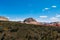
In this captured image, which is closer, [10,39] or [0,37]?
[10,39]

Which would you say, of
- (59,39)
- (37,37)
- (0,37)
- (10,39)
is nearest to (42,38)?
(37,37)

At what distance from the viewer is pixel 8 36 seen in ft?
→ 103

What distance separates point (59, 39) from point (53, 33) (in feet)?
7.26

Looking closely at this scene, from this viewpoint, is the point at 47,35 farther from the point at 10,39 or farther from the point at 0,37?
the point at 0,37

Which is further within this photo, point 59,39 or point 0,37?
point 0,37

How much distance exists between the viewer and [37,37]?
31375 millimetres

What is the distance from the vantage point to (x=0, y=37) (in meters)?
32.7

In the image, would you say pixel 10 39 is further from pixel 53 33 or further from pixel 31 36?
pixel 53 33

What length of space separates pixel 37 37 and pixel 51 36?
255 cm

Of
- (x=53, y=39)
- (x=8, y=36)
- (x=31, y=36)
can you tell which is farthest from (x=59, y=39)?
(x=8, y=36)

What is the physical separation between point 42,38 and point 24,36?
10.8 ft

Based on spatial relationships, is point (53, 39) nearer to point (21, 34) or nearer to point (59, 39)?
point (59, 39)

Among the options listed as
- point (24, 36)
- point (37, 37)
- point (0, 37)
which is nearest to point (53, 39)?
point (37, 37)

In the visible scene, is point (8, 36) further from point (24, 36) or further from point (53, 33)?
point (53, 33)
